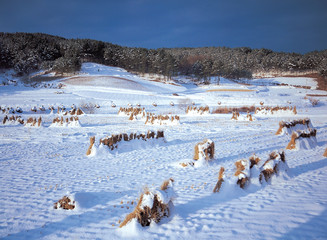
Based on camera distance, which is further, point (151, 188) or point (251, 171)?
point (251, 171)

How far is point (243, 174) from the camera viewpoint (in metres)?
5.26

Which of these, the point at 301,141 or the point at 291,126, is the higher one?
the point at 291,126

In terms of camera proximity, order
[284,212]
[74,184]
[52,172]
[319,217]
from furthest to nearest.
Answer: [52,172]
[74,184]
[284,212]
[319,217]

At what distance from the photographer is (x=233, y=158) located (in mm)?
8195

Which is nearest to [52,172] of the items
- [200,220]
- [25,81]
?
[200,220]

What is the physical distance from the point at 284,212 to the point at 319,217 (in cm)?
53

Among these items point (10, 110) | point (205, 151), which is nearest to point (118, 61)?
point (10, 110)

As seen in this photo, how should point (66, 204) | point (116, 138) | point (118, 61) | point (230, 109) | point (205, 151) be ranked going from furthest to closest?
point (118, 61) < point (230, 109) < point (116, 138) < point (205, 151) < point (66, 204)

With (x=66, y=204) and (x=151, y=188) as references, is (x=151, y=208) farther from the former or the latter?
(x=66, y=204)

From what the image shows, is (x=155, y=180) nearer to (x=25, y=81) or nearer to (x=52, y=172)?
(x=52, y=172)

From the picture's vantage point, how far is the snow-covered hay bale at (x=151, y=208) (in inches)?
141

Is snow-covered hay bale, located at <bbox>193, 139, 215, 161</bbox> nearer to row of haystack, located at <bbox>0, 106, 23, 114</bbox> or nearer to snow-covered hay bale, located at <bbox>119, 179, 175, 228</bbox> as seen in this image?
snow-covered hay bale, located at <bbox>119, 179, 175, 228</bbox>

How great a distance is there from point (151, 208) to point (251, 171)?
3.14 metres

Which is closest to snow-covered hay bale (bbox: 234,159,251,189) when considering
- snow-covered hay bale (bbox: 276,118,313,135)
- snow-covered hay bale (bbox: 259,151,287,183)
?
snow-covered hay bale (bbox: 259,151,287,183)
